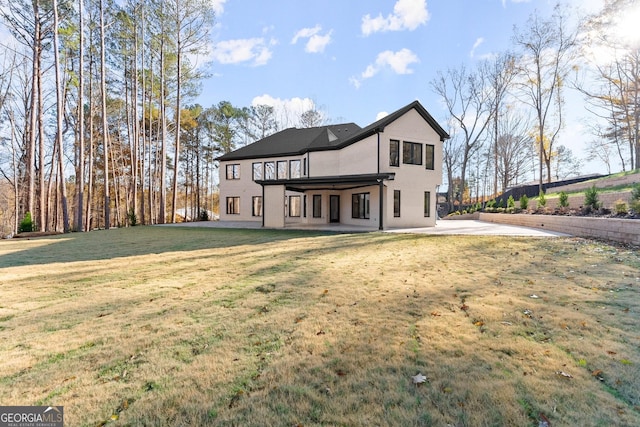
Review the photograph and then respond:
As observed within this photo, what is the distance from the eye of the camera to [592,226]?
30.9ft

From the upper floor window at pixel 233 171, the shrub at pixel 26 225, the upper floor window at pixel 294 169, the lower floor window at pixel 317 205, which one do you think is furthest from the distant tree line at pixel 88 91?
the lower floor window at pixel 317 205

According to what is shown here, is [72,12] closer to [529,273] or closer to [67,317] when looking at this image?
[67,317]

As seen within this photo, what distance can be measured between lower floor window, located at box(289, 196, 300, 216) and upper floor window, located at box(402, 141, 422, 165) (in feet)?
25.8

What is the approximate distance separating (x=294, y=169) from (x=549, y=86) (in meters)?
20.0

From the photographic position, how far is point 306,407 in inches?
75.0

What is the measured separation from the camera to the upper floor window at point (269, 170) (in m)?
21.2

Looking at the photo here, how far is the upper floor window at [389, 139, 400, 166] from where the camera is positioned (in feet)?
50.4

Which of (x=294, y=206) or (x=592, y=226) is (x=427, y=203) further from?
(x=294, y=206)

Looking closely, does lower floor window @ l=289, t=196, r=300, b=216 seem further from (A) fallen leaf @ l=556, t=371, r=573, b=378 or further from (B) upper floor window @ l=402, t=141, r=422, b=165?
(A) fallen leaf @ l=556, t=371, r=573, b=378

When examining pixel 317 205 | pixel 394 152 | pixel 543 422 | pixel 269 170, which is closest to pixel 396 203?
pixel 394 152

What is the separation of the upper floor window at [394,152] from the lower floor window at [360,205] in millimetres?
2310

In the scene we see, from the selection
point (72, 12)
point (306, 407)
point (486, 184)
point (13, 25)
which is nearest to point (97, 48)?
point (72, 12)

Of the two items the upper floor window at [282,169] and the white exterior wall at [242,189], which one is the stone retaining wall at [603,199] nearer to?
the upper floor window at [282,169]

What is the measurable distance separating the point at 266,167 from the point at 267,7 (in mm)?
9791
